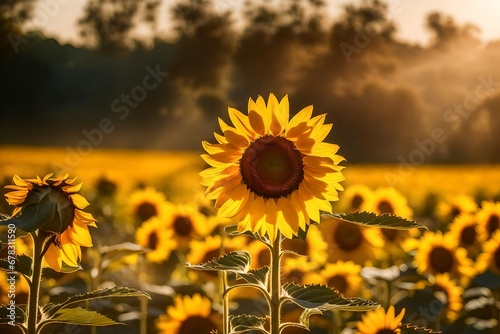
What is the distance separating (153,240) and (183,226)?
20 centimetres

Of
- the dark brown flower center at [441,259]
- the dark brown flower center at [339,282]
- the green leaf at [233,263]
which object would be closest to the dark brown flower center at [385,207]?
the dark brown flower center at [441,259]

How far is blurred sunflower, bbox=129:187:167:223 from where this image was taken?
16.2 ft

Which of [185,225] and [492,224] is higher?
[185,225]

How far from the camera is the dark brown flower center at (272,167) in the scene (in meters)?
1.80

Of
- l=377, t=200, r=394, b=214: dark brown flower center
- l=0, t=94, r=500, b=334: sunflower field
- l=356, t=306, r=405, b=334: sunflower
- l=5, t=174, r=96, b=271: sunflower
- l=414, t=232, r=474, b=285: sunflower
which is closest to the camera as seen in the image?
l=5, t=174, r=96, b=271: sunflower

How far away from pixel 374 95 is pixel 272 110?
42.6ft

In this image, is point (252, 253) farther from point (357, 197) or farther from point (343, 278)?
point (357, 197)

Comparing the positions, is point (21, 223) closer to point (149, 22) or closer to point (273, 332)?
point (273, 332)

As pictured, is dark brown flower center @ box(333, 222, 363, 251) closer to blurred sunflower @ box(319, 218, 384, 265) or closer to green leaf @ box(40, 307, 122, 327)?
blurred sunflower @ box(319, 218, 384, 265)

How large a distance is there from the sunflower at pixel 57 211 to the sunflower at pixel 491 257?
8.19 feet

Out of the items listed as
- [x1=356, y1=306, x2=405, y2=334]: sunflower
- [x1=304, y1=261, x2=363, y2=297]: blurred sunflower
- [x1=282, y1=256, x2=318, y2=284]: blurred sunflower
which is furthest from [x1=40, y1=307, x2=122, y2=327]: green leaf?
[x1=304, y1=261, x2=363, y2=297]: blurred sunflower

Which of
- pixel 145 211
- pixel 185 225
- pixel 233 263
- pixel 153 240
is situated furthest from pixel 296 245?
pixel 233 263

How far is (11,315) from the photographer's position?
5.11 feet

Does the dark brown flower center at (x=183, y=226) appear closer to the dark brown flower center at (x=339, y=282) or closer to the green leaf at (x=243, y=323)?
the dark brown flower center at (x=339, y=282)
